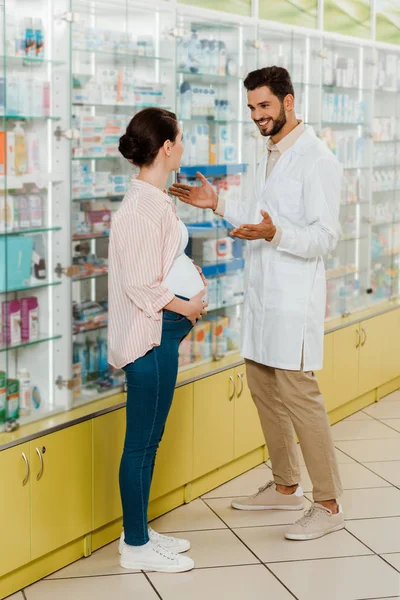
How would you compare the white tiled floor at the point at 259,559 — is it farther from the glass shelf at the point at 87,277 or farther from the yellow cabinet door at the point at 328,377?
the glass shelf at the point at 87,277

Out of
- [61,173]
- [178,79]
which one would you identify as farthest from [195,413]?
[178,79]

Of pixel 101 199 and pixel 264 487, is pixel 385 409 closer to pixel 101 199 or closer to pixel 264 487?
pixel 264 487

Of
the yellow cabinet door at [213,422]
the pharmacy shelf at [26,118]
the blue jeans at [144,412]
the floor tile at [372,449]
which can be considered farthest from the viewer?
the floor tile at [372,449]

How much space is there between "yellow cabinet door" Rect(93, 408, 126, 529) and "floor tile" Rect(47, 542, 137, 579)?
0.39 ft

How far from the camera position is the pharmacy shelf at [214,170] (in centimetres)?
459

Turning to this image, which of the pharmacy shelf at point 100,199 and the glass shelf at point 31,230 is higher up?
the pharmacy shelf at point 100,199

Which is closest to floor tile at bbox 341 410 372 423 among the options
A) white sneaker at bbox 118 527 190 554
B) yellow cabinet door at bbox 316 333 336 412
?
yellow cabinet door at bbox 316 333 336 412

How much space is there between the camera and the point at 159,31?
13.9ft

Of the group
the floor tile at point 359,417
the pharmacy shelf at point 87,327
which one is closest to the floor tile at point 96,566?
the pharmacy shelf at point 87,327

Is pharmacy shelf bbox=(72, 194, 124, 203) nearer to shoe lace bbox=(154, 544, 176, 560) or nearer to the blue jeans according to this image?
the blue jeans

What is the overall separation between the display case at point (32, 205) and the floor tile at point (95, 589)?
623mm

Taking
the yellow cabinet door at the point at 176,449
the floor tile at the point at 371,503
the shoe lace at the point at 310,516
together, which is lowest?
the floor tile at the point at 371,503

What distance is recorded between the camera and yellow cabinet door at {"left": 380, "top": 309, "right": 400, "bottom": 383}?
20.6 ft

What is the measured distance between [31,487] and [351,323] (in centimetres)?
288
